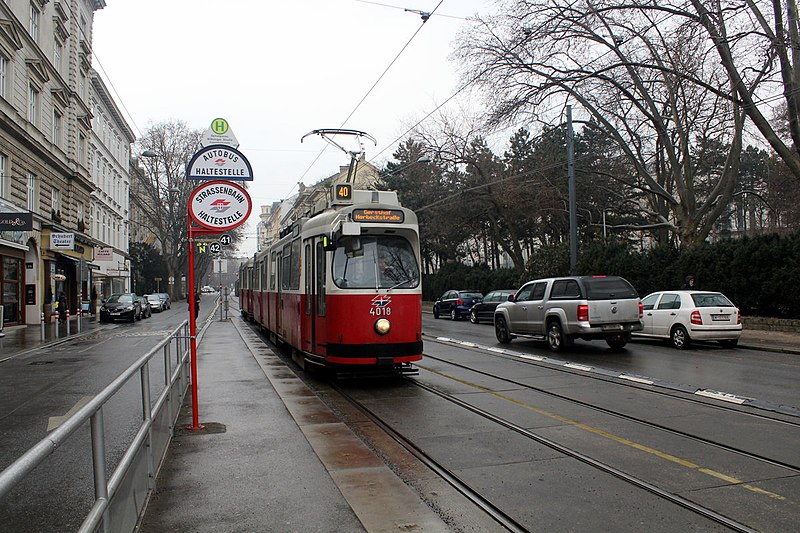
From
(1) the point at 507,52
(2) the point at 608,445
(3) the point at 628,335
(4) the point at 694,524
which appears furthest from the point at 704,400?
(1) the point at 507,52

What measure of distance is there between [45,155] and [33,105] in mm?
2521

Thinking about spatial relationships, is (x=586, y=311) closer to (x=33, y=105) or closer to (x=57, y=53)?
(x=33, y=105)

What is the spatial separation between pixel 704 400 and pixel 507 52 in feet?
62.3

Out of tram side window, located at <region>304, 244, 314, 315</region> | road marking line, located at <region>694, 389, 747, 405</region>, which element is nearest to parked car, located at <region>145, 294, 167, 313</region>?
tram side window, located at <region>304, 244, 314, 315</region>

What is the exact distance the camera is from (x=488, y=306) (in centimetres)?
2831

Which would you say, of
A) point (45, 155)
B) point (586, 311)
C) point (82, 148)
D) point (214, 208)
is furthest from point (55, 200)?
point (214, 208)

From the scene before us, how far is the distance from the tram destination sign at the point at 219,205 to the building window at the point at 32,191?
27.7 meters

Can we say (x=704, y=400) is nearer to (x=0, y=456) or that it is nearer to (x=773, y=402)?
(x=773, y=402)

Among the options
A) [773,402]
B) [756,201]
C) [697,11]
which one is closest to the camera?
[773,402]

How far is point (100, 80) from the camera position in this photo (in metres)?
48.8

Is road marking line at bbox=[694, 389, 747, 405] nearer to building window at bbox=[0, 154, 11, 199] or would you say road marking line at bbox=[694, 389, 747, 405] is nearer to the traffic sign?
the traffic sign

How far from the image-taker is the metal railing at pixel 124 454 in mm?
2330

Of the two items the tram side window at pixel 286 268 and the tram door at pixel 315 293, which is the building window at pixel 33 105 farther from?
the tram door at pixel 315 293

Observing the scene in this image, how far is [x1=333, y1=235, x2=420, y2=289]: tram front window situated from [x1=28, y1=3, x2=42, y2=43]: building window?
2899 cm
